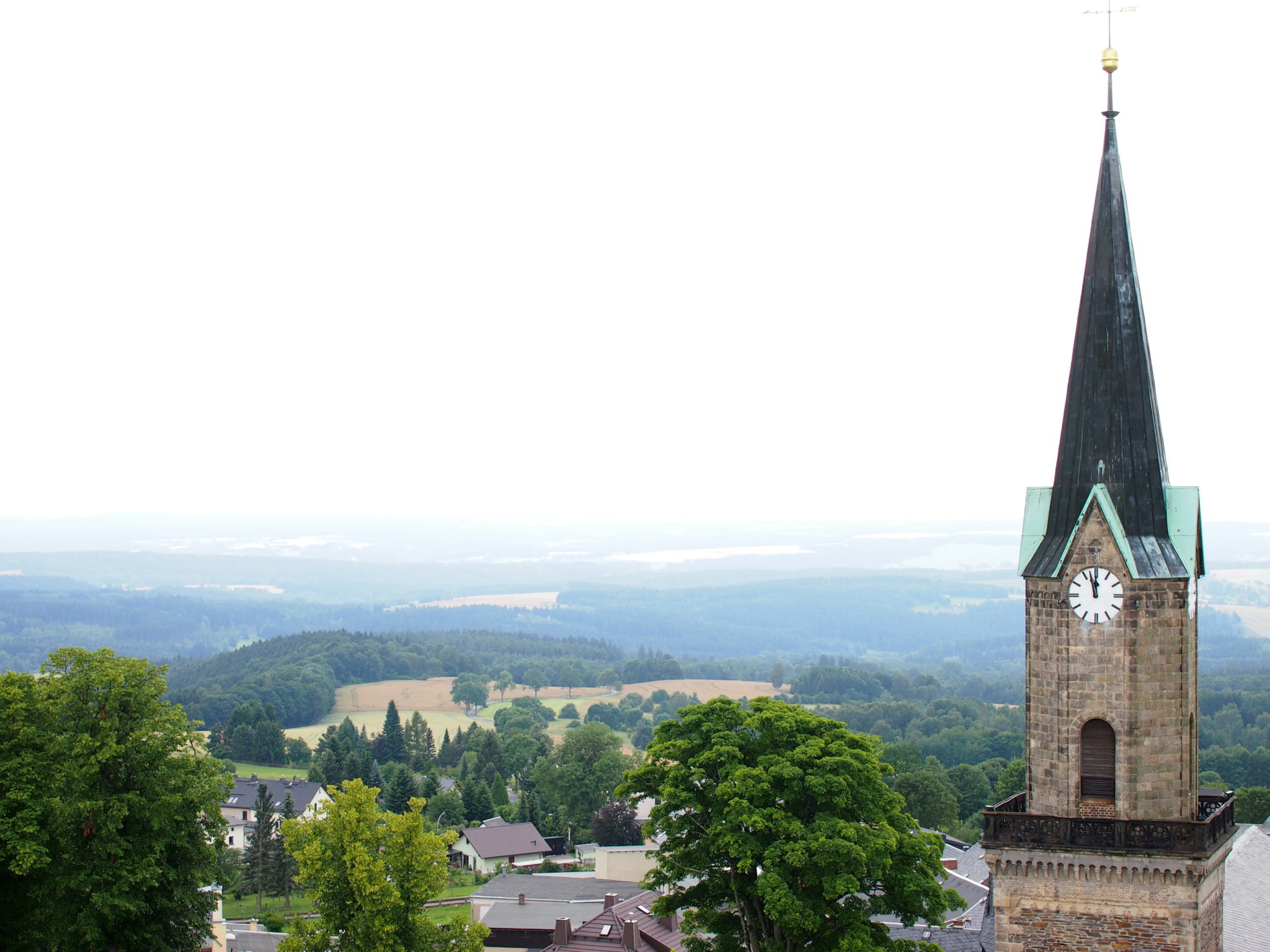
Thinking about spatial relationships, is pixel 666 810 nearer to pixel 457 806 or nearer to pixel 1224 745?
pixel 457 806

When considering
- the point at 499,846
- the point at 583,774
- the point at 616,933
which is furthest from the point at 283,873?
the point at 616,933

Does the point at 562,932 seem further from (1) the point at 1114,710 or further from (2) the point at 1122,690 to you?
(2) the point at 1122,690

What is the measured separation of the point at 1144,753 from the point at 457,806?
94253 mm

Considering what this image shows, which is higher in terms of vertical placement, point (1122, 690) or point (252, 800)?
point (1122, 690)

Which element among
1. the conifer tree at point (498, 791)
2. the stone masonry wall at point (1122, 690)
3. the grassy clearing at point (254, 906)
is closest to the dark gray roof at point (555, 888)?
the grassy clearing at point (254, 906)

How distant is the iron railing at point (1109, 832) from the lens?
26094 millimetres

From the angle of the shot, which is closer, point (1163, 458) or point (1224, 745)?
point (1163, 458)

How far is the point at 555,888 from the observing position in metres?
75.6

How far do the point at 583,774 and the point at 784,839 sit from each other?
77.2m

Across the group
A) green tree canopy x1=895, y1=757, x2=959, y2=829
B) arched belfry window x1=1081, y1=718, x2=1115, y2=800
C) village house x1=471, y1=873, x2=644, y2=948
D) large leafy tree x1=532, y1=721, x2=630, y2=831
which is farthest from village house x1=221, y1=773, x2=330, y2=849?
arched belfry window x1=1081, y1=718, x2=1115, y2=800

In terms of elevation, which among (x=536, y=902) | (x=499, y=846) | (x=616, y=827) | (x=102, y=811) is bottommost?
(x=499, y=846)

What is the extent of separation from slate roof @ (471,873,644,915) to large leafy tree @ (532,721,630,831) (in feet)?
92.6

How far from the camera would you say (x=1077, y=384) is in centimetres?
2884

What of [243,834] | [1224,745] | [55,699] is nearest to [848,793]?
[55,699]
